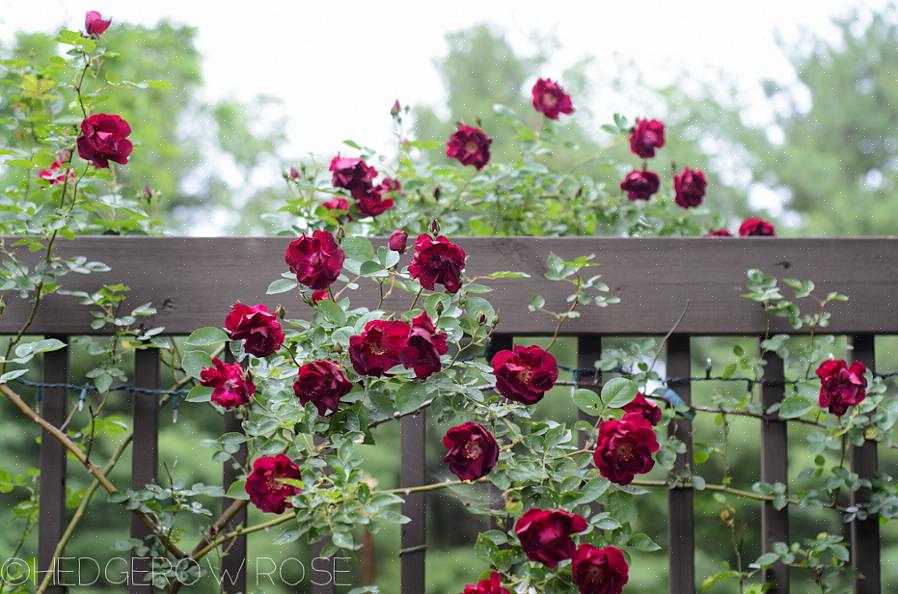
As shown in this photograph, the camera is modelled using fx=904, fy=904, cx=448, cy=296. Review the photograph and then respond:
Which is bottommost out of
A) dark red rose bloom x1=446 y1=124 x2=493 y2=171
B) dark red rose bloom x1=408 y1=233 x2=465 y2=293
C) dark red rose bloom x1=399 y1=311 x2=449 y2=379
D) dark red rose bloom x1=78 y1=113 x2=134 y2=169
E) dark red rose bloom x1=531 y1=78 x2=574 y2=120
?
dark red rose bloom x1=399 y1=311 x2=449 y2=379

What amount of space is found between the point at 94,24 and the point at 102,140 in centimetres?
17

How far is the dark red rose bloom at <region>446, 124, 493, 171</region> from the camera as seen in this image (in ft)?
5.50

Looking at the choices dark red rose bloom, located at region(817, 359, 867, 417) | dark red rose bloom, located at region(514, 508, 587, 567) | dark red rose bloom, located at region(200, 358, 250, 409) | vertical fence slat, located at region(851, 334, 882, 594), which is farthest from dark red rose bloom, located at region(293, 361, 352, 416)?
vertical fence slat, located at region(851, 334, 882, 594)

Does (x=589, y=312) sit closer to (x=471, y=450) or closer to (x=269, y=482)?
(x=471, y=450)

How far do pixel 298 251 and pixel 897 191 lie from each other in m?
7.03

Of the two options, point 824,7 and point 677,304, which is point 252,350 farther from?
point 824,7

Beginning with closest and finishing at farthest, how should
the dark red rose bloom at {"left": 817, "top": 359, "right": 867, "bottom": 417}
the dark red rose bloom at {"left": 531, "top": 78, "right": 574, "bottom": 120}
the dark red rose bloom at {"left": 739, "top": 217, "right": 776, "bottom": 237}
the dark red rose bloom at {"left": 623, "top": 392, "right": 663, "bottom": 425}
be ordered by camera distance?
the dark red rose bloom at {"left": 623, "top": 392, "right": 663, "bottom": 425}
the dark red rose bloom at {"left": 817, "top": 359, "right": 867, "bottom": 417}
the dark red rose bloom at {"left": 739, "top": 217, "right": 776, "bottom": 237}
the dark red rose bloom at {"left": 531, "top": 78, "right": 574, "bottom": 120}

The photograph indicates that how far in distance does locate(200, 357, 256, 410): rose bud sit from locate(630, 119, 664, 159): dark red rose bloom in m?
0.94

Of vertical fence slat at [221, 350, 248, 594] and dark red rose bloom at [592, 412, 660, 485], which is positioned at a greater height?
dark red rose bloom at [592, 412, 660, 485]

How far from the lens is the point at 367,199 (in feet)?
5.07

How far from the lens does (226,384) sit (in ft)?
3.90

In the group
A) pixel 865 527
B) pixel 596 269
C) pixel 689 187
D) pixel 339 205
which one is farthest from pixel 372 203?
pixel 865 527

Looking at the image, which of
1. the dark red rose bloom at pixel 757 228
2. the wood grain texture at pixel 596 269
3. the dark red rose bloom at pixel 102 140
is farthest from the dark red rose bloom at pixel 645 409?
the dark red rose bloom at pixel 102 140

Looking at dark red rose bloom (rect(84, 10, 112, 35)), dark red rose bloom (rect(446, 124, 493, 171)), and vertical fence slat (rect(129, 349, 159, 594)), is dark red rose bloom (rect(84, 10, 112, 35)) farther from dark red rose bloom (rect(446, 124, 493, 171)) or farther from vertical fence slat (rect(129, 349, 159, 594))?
dark red rose bloom (rect(446, 124, 493, 171))
